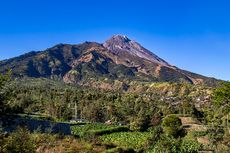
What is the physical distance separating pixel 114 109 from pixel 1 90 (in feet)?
391

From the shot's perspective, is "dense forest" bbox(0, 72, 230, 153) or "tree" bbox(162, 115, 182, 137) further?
"tree" bbox(162, 115, 182, 137)

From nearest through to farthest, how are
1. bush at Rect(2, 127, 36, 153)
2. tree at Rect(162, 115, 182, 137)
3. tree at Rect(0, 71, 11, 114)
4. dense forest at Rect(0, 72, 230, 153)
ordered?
1. tree at Rect(0, 71, 11, 114)
2. bush at Rect(2, 127, 36, 153)
3. dense forest at Rect(0, 72, 230, 153)
4. tree at Rect(162, 115, 182, 137)

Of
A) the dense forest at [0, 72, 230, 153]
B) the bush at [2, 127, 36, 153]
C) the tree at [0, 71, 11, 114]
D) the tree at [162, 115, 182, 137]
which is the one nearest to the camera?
the tree at [0, 71, 11, 114]

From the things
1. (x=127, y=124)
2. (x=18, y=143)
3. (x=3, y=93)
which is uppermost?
(x=3, y=93)

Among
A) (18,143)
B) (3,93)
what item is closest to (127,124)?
(18,143)

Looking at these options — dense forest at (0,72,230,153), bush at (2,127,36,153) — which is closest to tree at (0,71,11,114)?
bush at (2,127,36,153)

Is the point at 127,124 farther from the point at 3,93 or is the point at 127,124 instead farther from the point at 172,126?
the point at 3,93

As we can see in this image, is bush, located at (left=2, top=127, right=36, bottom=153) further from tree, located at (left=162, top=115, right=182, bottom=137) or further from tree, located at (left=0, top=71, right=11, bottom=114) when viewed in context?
tree, located at (left=162, top=115, right=182, bottom=137)

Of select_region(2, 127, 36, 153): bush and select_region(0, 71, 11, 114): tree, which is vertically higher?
select_region(0, 71, 11, 114): tree

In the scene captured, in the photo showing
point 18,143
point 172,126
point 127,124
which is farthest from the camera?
point 127,124

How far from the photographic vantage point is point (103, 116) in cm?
14388

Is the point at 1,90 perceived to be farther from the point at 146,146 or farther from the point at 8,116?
the point at 146,146

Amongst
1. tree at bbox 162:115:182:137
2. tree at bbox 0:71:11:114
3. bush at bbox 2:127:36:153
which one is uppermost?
tree at bbox 0:71:11:114

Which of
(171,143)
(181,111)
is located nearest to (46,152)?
(171,143)
